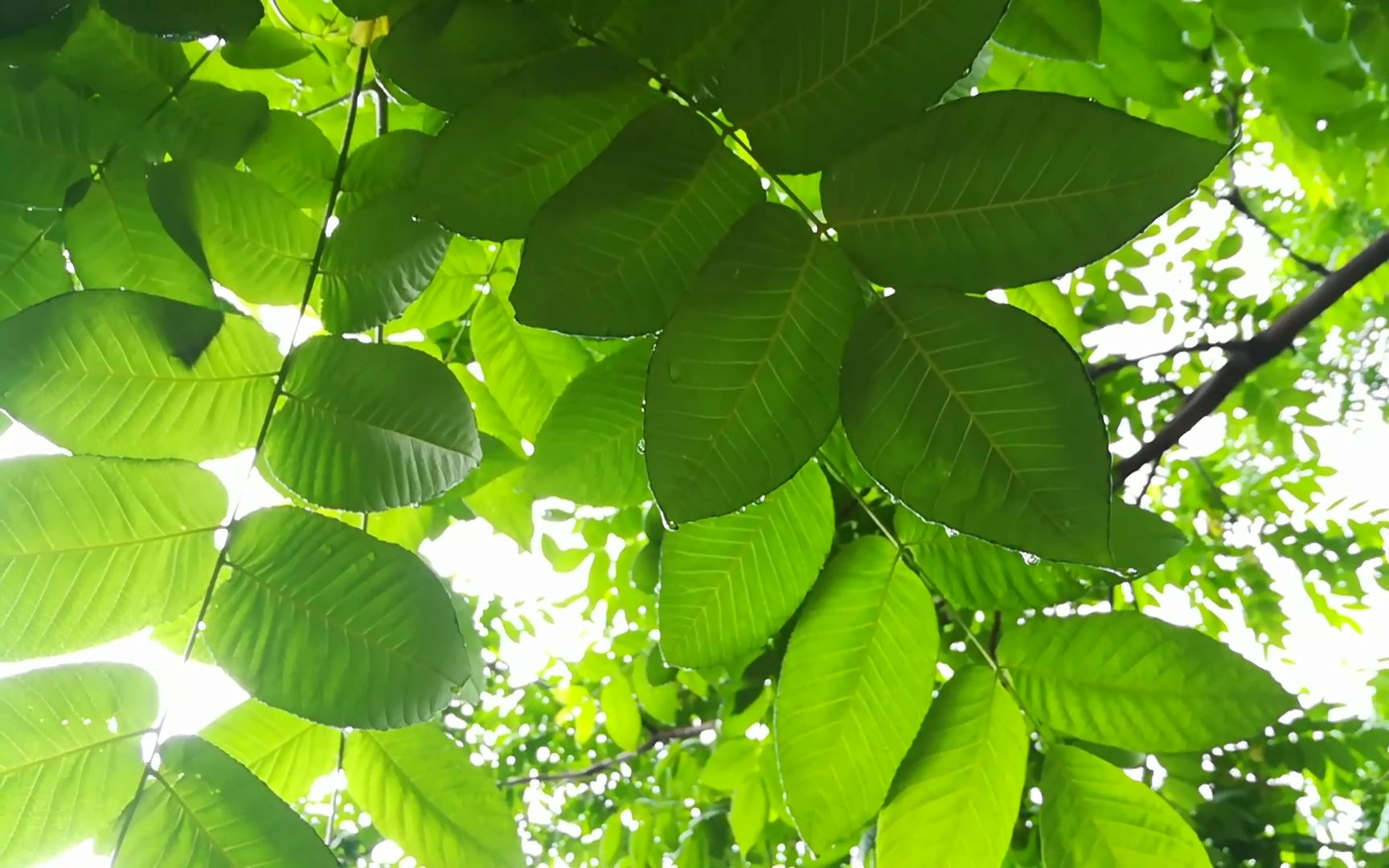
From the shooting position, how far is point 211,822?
41 cm

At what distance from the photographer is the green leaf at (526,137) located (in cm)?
38

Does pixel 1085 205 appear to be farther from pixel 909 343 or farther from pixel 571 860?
pixel 571 860

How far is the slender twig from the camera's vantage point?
42cm

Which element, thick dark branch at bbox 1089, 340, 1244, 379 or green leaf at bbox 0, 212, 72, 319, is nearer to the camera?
green leaf at bbox 0, 212, 72, 319

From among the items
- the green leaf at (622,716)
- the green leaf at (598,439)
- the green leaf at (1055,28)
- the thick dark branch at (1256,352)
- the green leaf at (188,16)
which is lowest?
the green leaf at (598,439)

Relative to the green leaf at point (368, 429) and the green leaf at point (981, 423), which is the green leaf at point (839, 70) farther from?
the green leaf at point (368, 429)

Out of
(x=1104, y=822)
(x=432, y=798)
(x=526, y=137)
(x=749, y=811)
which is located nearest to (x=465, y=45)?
(x=526, y=137)

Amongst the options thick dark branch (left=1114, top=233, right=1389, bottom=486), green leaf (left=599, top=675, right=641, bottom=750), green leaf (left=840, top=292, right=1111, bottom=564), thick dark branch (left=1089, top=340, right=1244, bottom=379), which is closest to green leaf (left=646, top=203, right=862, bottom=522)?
green leaf (left=840, top=292, right=1111, bottom=564)

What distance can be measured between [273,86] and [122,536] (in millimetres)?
386

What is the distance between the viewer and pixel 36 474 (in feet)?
1.31

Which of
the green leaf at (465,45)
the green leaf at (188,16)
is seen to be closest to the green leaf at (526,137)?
the green leaf at (465,45)

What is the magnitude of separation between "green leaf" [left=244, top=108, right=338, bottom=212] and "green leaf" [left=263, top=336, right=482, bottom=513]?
5.7 inches

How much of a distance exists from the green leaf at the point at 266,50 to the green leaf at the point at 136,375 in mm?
183

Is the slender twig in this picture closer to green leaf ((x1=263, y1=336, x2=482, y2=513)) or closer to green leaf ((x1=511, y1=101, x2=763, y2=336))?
green leaf ((x1=263, y1=336, x2=482, y2=513))
